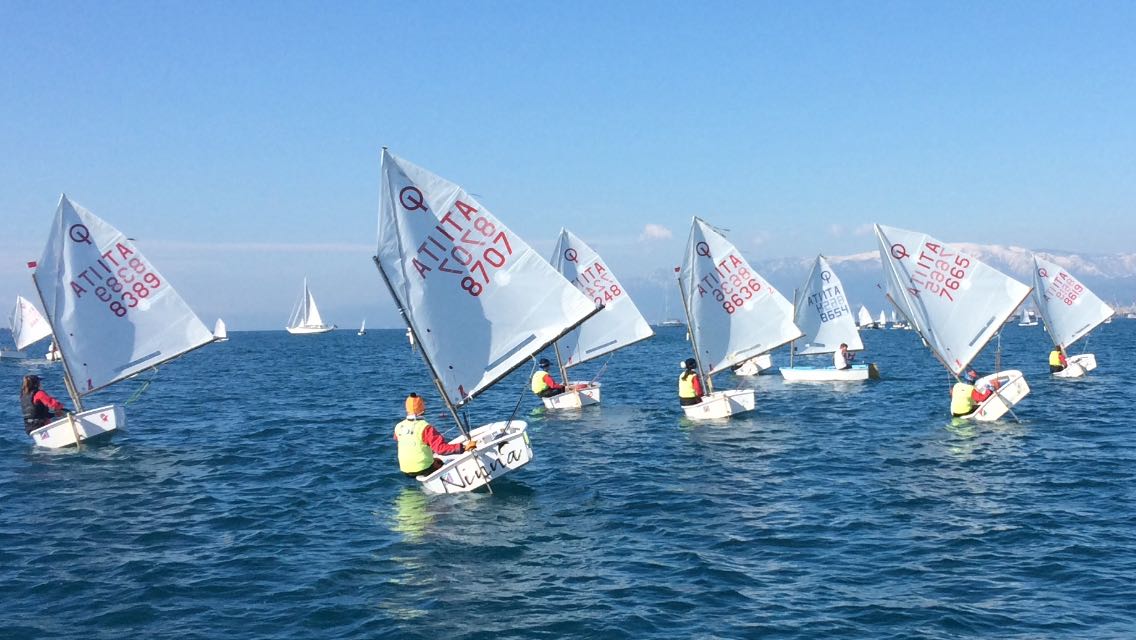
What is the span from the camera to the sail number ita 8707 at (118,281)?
2906 centimetres

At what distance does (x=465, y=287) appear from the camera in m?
20.6

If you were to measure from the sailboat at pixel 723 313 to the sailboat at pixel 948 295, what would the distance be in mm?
5187

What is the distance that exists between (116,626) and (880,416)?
28.1 metres

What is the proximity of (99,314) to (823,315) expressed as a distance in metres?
39.6

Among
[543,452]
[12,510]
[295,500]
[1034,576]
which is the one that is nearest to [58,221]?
[12,510]

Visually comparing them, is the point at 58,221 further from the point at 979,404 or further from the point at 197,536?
the point at 979,404

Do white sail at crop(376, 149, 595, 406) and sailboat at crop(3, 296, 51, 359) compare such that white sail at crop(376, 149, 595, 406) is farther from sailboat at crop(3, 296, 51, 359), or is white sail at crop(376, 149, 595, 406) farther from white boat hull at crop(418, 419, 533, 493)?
sailboat at crop(3, 296, 51, 359)

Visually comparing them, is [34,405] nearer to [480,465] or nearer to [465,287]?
[465,287]

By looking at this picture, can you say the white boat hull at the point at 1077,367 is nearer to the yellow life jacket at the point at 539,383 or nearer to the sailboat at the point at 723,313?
the sailboat at the point at 723,313

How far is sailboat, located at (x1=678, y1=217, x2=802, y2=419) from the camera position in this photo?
32.9m

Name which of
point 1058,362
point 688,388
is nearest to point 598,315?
point 688,388

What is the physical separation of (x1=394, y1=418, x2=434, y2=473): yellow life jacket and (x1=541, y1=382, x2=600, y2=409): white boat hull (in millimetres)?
16503

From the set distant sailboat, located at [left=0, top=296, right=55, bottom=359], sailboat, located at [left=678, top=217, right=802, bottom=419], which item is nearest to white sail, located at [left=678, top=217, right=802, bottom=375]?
sailboat, located at [left=678, top=217, right=802, bottom=419]

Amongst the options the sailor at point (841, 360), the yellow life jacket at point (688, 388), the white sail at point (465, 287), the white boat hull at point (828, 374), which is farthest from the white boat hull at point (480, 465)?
the sailor at point (841, 360)
